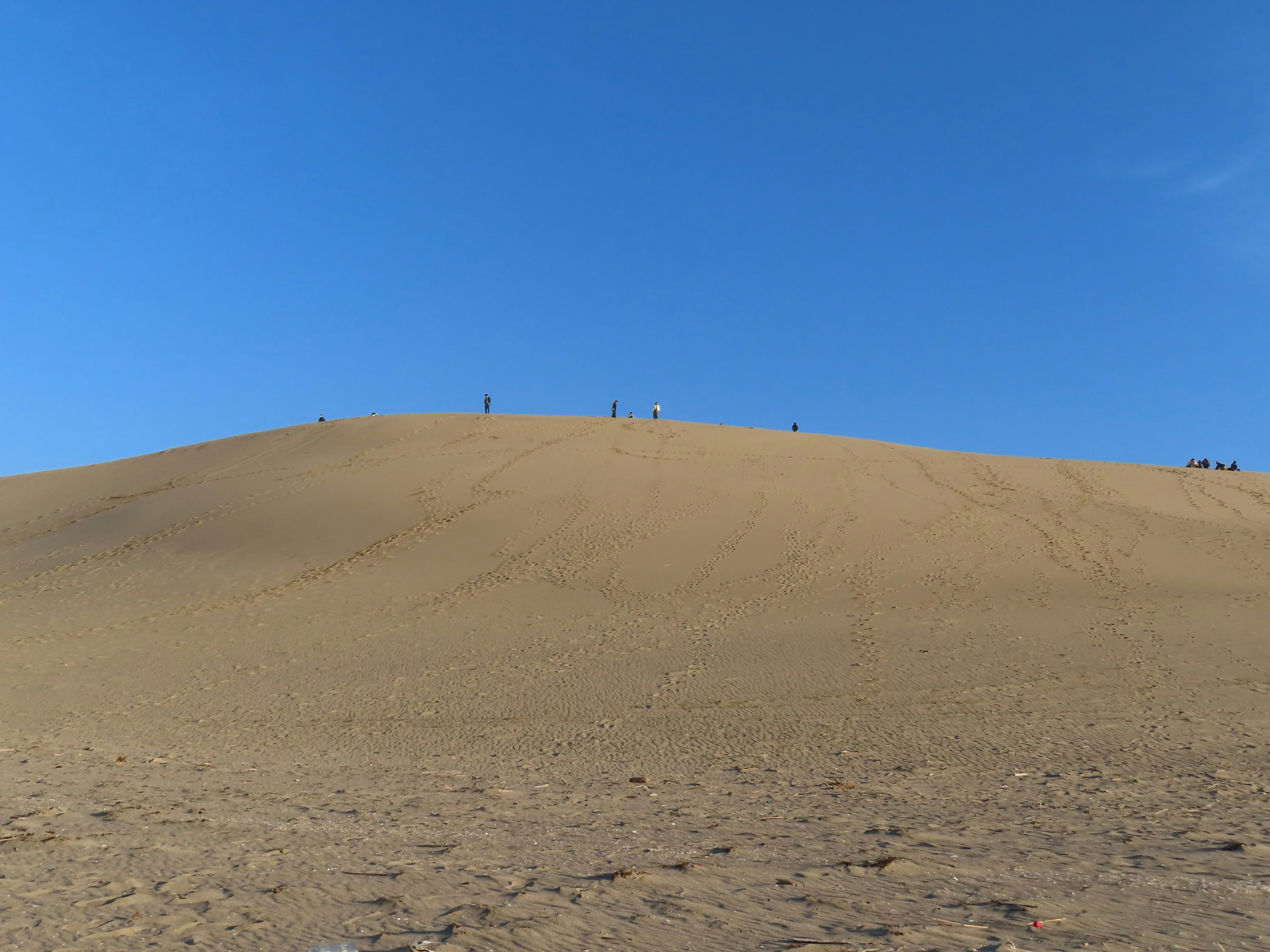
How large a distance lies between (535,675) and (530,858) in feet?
24.6

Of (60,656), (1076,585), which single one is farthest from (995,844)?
(60,656)

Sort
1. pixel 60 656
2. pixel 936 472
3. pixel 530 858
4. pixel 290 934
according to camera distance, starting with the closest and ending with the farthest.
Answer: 1. pixel 290 934
2. pixel 530 858
3. pixel 60 656
4. pixel 936 472

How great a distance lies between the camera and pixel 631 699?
494 inches

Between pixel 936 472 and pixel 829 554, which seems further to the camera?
pixel 936 472

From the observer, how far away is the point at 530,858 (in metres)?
6.22

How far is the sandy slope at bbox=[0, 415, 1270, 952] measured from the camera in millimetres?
5266

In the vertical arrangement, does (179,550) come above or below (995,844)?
above

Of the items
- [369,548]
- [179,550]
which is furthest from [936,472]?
[179,550]

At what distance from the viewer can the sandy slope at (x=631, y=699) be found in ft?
17.3

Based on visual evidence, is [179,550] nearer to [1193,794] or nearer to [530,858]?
[530,858]

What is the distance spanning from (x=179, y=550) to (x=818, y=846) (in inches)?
731

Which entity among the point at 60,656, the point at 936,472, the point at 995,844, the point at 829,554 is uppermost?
the point at 936,472

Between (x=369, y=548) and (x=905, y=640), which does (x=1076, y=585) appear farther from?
(x=369, y=548)

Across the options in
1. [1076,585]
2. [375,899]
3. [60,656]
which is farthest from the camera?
[1076,585]
